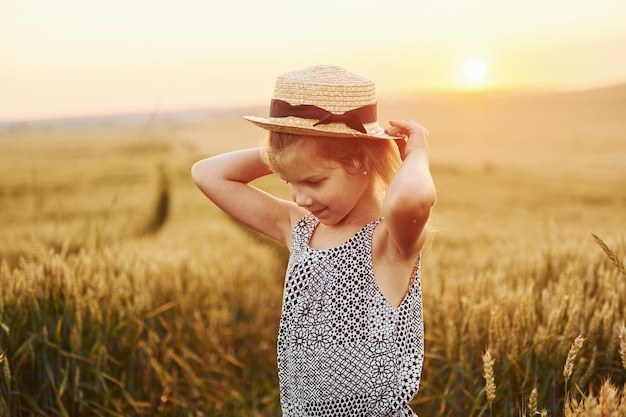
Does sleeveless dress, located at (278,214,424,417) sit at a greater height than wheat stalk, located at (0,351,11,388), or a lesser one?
greater

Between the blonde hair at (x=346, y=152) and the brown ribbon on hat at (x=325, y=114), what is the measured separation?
0.06 m

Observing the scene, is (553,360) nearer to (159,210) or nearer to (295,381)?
(295,381)

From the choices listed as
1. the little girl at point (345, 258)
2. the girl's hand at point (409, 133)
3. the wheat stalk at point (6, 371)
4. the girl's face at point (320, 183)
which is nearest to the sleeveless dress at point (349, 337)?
the little girl at point (345, 258)

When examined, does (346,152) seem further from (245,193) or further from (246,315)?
(246,315)

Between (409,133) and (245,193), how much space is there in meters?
0.66

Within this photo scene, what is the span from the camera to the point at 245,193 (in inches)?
92.5

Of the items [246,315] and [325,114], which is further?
[246,315]

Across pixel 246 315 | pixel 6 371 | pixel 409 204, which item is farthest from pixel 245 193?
pixel 246 315

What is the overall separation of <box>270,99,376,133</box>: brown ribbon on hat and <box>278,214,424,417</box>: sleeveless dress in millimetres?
310

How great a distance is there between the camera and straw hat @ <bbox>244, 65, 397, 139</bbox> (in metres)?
1.89

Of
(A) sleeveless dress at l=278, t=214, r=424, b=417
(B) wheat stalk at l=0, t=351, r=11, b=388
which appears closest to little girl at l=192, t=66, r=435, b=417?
(A) sleeveless dress at l=278, t=214, r=424, b=417

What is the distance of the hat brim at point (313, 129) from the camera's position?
1.87m

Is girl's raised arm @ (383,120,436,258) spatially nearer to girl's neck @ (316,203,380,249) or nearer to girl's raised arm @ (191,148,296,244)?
girl's neck @ (316,203,380,249)

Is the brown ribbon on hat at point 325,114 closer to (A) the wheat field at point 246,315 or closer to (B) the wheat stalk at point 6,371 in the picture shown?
(A) the wheat field at point 246,315
